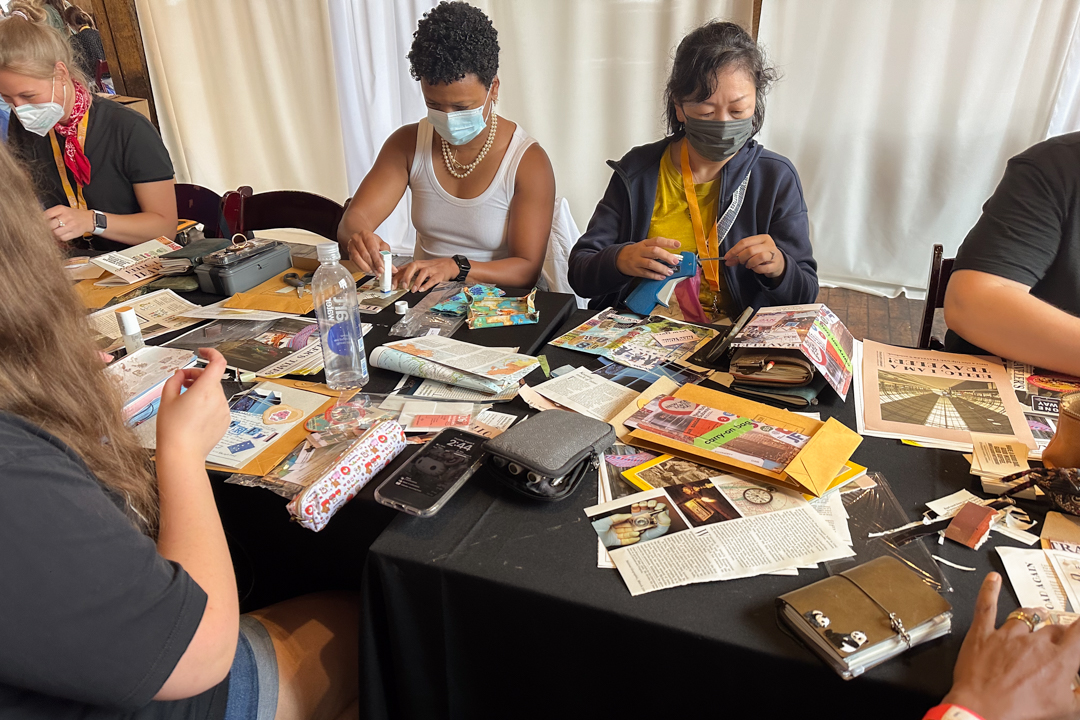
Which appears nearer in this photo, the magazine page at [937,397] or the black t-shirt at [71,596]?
the black t-shirt at [71,596]

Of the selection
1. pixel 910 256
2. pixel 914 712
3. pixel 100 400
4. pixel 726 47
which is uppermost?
pixel 726 47

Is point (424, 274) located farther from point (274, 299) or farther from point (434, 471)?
point (434, 471)

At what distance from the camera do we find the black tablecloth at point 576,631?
28.8 inches

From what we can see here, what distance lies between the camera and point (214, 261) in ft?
5.69

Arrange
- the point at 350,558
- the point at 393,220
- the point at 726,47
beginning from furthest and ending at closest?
the point at 393,220 < the point at 726,47 < the point at 350,558

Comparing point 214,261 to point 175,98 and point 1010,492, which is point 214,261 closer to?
point 1010,492

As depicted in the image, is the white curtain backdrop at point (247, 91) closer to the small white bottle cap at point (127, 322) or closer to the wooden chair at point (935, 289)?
the small white bottle cap at point (127, 322)

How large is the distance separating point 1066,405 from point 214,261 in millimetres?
1854

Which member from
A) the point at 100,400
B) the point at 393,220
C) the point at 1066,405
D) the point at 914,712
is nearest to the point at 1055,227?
the point at 1066,405

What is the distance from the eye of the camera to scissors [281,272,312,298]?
174 cm

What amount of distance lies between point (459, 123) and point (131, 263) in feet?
3.45

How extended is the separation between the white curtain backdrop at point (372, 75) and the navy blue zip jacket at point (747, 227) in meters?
2.57

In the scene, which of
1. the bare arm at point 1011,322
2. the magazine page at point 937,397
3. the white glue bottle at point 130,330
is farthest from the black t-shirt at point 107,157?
the bare arm at point 1011,322

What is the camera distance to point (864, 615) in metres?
0.73
